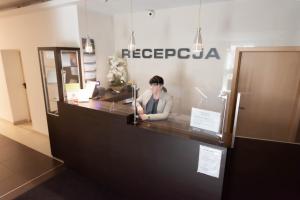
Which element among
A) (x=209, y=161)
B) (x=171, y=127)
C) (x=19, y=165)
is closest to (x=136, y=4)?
(x=171, y=127)

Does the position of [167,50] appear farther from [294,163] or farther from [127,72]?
[294,163]

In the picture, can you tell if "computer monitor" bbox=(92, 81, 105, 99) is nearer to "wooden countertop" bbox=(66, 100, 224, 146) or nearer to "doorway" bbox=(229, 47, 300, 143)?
"wooden countertop" bbox=(66, 100, 224, 146)

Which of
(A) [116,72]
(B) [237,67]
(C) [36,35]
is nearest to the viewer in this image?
(B) [237,67]

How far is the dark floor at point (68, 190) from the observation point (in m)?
2.58

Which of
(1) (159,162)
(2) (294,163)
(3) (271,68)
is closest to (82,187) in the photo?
(1) (159,162)

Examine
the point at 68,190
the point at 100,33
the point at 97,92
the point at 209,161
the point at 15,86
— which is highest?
the point at 100,33

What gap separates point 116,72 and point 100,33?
2.91 ft

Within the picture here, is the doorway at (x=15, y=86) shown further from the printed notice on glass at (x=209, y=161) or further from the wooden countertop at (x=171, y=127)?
the printed notice on glass at (x=209, y=161)

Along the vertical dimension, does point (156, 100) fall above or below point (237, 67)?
below

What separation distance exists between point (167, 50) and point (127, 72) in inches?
44.9

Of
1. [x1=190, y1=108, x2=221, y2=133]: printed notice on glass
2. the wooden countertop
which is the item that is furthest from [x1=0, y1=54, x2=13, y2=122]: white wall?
[x1=190, y1=108, x2=221, y2=133]: printed notice on glass

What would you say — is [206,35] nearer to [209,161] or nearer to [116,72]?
[116,72]

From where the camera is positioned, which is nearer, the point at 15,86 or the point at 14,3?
the point at 14,3

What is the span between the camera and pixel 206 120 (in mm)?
1822
